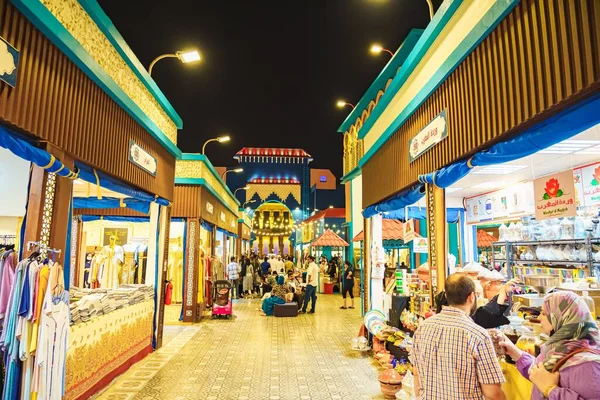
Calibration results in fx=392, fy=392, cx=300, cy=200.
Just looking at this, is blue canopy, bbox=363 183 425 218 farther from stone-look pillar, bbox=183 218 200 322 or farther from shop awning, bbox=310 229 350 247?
shop awning, bbox=310 229 350 247

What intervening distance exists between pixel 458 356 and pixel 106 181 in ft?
15.1

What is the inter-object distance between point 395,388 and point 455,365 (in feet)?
8.55

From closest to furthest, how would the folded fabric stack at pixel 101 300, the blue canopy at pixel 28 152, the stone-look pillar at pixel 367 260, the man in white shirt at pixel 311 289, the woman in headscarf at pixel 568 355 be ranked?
the woman in headscarf at pixel 568 355 → the blue canopy at pixel 28 152 → the folded fabric stack at pixel 101 300 → the stone-look pillar at pixel 367 260 → the man in white shirt at pixel 311 289

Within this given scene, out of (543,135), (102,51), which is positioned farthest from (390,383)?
(102,51)

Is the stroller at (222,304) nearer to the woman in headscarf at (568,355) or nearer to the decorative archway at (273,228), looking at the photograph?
the woman in headscarf at (568,355)

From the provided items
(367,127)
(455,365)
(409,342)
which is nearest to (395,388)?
(409,342)

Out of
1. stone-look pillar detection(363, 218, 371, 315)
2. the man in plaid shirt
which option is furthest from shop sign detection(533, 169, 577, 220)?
stone-look pillar detection(363, 218, 371, 315)

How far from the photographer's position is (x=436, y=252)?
13.9 ft

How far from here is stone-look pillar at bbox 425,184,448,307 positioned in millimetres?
4137

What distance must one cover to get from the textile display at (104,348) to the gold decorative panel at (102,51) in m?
3.00

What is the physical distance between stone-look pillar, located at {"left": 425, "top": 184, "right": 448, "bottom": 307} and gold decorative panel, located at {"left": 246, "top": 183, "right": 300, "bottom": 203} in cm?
2255

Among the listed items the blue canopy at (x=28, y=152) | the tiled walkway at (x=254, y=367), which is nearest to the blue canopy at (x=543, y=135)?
the tiled walkway at (x=254, y=367)

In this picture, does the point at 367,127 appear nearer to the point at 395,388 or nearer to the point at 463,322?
the point at 395,388

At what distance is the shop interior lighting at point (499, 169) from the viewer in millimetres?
4946
